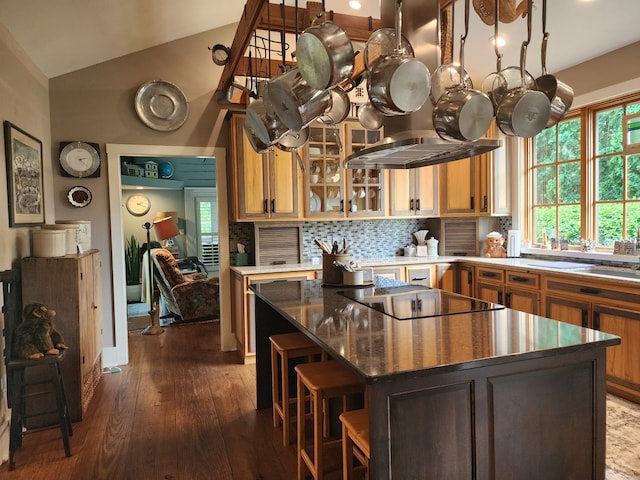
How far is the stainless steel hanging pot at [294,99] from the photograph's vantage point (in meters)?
1.72

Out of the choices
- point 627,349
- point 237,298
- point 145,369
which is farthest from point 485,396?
point 145,369

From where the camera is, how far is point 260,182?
170 inches

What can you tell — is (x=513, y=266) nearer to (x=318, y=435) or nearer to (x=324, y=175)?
(x=324, y=175)

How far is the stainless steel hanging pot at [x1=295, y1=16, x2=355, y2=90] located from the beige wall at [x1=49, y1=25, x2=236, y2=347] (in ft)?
10.2

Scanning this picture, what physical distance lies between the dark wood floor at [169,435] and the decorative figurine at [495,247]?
9.08 ft

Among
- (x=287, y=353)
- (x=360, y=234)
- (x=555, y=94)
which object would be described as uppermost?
(x=555, y=94)

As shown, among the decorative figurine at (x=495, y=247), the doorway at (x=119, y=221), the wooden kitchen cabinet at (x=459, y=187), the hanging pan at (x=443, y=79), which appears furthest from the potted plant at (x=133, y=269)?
the hanging pan at (x=443, y=79)

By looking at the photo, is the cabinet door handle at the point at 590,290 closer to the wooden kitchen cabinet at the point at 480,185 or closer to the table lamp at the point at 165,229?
the wooden kitchen cabinet at the point at 480,185

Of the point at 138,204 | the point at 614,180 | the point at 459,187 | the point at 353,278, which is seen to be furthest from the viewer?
the point at 138,204

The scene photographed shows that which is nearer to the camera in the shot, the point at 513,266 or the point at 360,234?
the point at 513,266

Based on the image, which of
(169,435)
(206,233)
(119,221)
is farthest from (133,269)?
(169,435)

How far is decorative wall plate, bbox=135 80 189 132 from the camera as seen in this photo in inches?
165

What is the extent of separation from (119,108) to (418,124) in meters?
3.07

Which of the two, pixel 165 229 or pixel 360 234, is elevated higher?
pixel 165 229
